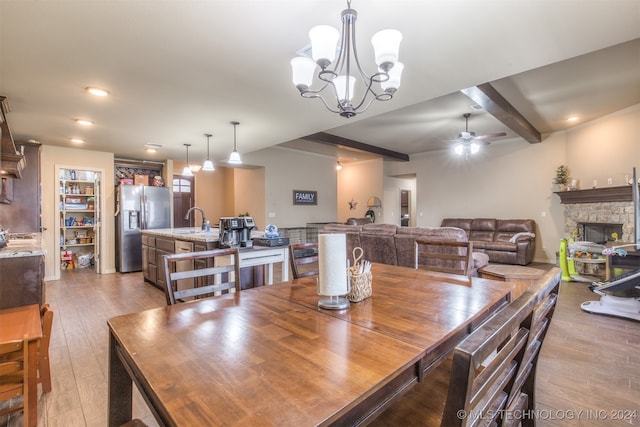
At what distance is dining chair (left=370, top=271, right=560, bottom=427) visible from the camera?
540 millimetres

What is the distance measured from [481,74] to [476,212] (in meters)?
5.76

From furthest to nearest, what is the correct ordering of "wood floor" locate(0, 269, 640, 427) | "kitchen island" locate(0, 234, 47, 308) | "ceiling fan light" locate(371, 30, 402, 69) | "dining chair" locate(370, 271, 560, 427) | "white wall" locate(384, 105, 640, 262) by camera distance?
"white wall" locate(384, 105, 640, 262) < "kitchen island" locate(0, 234, 47, 308) < "wood floor" locate(0, 269, 640, 427) < "ceiling fan light" locate(371, 30, 402, 69) < "dining chair" locate(370, 271, 560, 427)

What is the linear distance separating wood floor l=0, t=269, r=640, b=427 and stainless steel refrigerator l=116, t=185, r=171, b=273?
194 centimetres

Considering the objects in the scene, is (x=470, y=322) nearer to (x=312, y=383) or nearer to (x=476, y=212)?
(x=312, y=383)

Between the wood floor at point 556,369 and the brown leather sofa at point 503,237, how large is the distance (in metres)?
2.12

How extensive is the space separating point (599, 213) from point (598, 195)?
0.33 metres

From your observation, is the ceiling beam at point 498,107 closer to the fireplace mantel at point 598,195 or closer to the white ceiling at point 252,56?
the white ceiling at point 252,56

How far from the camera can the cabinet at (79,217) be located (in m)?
5.93

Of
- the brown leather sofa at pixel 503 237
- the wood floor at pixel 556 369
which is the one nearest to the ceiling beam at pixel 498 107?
the brown leather sofa at pixel 503 237

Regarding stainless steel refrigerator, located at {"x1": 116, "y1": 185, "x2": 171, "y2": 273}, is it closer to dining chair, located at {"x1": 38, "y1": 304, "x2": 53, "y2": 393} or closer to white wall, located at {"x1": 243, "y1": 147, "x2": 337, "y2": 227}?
white wall, located at {"x1": 243, "y1": 147, "x2": 337, "y2": 227}

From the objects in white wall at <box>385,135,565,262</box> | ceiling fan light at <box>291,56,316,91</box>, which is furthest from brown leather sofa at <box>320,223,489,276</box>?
white wall at <box>385,135,565,262</box>

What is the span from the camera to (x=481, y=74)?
8.25 ft

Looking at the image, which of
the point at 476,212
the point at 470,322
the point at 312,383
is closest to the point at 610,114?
the point at 476,212

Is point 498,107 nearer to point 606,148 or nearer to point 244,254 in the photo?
point 606,148
